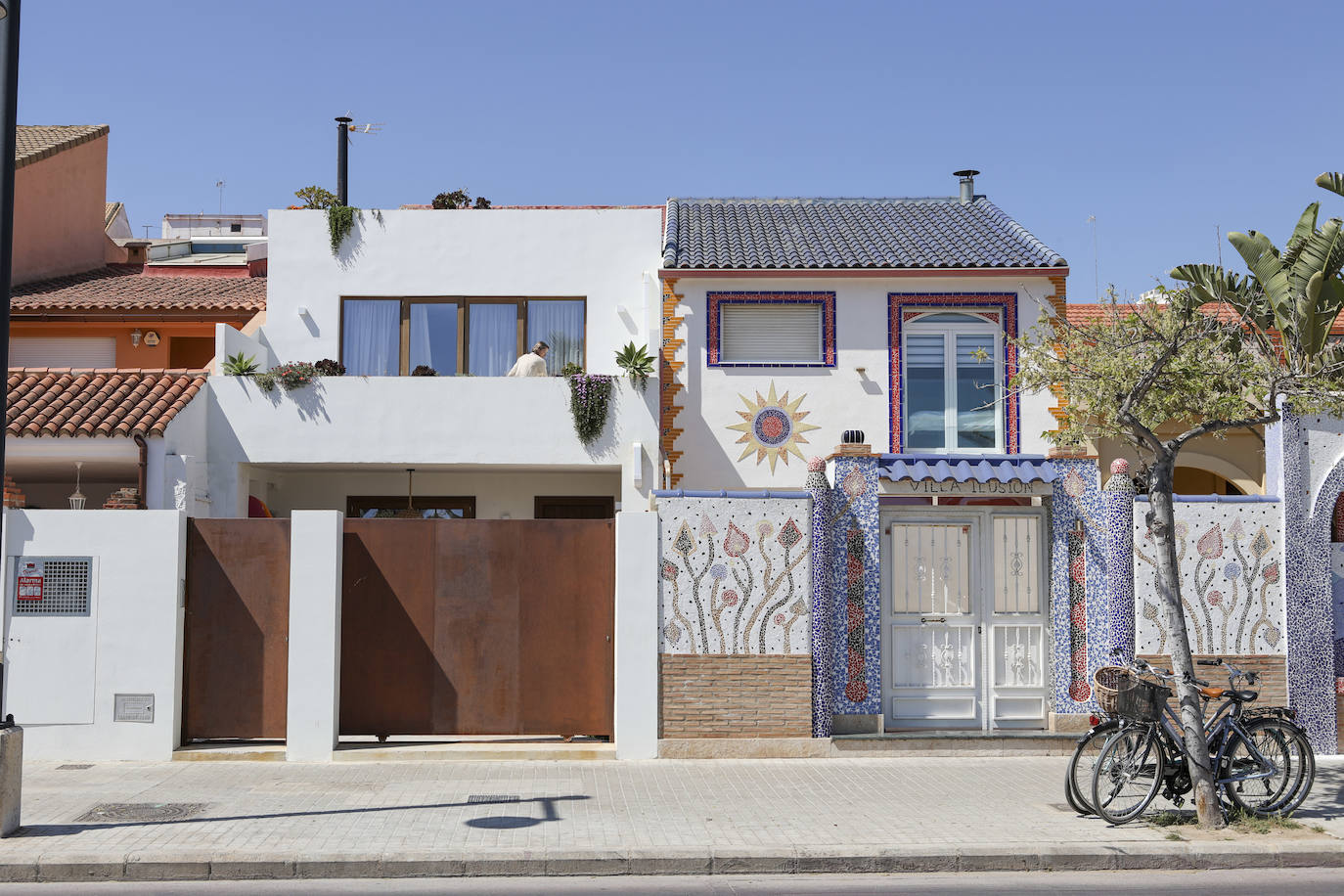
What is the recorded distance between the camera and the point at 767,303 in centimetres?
1814

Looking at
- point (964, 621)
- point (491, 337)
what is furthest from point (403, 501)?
point (964, 621)

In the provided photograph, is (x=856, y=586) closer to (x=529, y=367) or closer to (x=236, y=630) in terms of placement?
(x=236, y=630)

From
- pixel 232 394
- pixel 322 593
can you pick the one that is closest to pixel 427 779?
pixel 322 593

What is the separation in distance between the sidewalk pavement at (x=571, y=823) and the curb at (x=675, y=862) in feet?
0.05

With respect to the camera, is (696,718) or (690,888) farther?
(696,718)

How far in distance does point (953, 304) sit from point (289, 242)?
10.5m

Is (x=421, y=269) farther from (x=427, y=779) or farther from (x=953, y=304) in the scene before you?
(x=427, y=779)

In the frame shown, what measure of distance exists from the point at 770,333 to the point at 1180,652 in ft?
30.6

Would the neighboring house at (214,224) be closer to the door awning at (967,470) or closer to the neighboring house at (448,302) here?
the neighboring house at (448,302)

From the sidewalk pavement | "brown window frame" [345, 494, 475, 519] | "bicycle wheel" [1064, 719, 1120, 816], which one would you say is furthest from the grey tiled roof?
"bicycle wheel" [1064, 719, 1120, 816]

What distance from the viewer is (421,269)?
760 inches

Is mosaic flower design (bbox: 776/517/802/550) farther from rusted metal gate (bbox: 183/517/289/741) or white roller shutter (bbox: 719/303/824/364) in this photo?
white roller shutter (bbox: 719/303/824/364)

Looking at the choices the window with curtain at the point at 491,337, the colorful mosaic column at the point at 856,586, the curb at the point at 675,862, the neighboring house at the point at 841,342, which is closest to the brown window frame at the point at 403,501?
the window with curtain at the point at 491,337

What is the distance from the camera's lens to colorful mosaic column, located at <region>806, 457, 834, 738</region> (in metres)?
12.6
